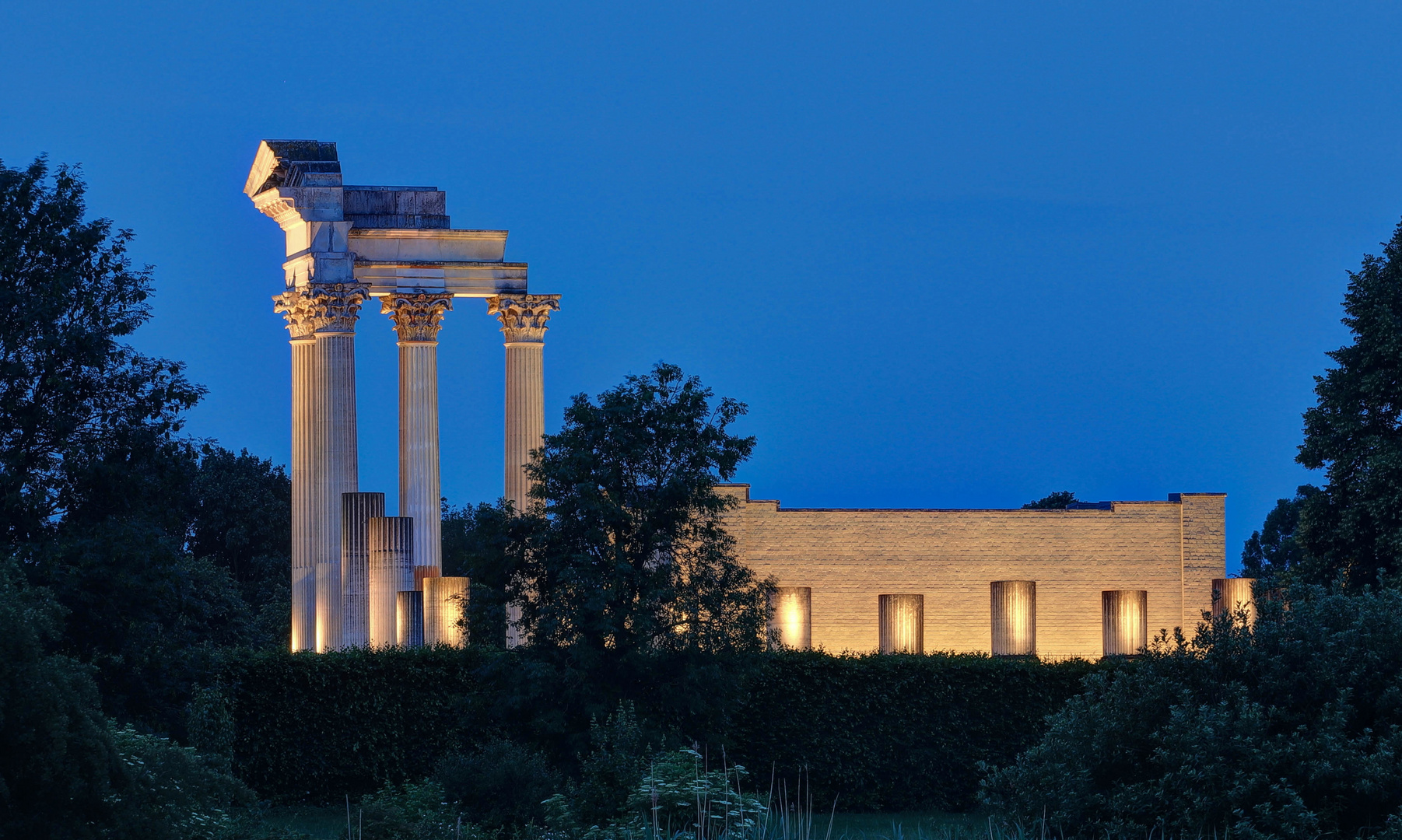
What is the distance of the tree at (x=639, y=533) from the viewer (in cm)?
2933

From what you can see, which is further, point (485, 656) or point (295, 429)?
point (295, 429)

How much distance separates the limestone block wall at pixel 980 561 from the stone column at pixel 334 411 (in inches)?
500

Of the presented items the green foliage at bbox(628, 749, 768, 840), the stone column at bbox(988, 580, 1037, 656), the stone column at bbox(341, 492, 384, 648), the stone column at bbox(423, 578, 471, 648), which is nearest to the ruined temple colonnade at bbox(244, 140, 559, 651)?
the stone column at bbox(341, 492, 384, 648)

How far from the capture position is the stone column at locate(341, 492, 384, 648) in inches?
1606

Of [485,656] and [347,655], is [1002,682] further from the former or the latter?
[347,655]

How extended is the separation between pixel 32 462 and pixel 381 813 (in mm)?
10580

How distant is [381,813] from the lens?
78.5 ft

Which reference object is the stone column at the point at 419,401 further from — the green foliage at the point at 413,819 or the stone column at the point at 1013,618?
the green foliage at the point at 413,819

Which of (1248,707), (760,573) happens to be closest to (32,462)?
(1248,707)

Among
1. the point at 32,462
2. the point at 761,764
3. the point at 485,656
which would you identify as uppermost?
the point at 32,462

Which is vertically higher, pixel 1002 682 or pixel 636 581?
pixel 636 581

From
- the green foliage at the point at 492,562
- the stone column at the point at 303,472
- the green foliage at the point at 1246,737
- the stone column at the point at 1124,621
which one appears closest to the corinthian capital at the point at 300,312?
the stone column at the point at 303,472

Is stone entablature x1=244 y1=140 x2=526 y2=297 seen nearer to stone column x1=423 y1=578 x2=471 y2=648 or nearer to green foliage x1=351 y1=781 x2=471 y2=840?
stone column x1=423 y1=578 x2=471 y2=648

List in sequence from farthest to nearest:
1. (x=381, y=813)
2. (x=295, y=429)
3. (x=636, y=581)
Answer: (x=295, y=429) → (x=636, y=581) → (x=381, y=813)
